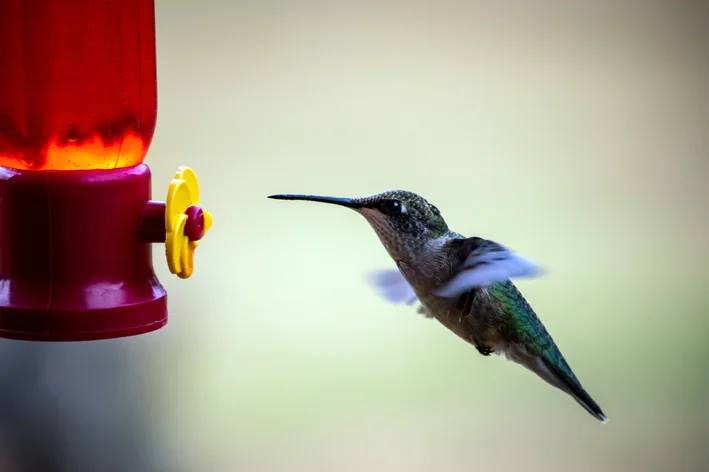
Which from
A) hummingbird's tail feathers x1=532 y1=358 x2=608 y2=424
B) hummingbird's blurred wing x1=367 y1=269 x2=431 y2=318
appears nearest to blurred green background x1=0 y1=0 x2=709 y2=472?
hummingbird's blurred wing x1=367 y1=269 x2=431 y2=318

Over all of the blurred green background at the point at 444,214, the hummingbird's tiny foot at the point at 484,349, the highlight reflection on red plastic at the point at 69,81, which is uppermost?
the highlight reflection on red plastic at the point at 69,81

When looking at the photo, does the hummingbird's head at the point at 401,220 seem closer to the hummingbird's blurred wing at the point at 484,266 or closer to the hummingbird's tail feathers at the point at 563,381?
the hummingbird's blurred wing at the point at 484,266

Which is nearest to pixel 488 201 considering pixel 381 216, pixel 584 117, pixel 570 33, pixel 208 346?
pixel 584 117

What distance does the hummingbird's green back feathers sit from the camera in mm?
3336

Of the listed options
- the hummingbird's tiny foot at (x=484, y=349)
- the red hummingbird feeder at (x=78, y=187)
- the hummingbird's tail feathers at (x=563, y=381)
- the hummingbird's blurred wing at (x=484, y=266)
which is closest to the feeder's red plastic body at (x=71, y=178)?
the red hummingbird feeder at (x=78, y=187)

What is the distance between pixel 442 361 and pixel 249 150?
7.74 ft

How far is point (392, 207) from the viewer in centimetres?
298

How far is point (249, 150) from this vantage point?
854 cm

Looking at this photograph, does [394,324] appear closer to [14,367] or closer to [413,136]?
[413,136]

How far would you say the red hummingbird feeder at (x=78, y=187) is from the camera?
234 centimetres

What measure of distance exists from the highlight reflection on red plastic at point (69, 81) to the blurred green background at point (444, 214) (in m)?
2.35

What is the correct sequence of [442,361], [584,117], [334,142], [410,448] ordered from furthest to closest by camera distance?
[584,117], [334,142], [442,361], [410,448]

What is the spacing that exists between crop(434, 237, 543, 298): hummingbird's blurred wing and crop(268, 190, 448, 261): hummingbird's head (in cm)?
10

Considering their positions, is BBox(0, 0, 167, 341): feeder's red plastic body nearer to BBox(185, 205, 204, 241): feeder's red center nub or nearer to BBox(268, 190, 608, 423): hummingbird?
BBox(185, 205, 204, 241): feeder's red center nub
